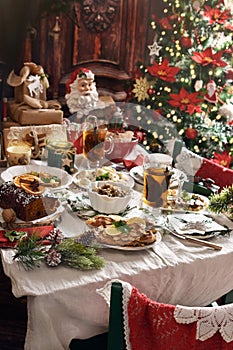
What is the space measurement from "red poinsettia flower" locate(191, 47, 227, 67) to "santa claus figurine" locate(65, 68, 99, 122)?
0.75 metres

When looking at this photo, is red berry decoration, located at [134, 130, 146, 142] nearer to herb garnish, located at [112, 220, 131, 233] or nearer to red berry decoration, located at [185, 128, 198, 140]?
red berry decoration, located at [185, 128, 198, 140]

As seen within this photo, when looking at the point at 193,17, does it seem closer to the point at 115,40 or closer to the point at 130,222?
the point at 115,40

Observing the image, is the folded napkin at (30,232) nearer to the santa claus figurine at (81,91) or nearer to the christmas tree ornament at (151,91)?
the santa claus figurine at (81,91)

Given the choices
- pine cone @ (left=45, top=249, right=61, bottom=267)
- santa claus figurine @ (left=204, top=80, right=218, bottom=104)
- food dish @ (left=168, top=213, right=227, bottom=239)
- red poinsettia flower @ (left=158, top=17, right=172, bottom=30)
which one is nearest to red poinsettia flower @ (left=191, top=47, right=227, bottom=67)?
santa claus figurine @ (left=204, top=80, right=218, bottom=104)

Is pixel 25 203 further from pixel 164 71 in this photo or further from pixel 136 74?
pixel 136 74

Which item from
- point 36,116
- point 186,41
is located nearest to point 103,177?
point 36,116

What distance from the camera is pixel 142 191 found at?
1940 millimetres

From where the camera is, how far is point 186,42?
127 inches

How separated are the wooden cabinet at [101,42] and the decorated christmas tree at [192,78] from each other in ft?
1.00

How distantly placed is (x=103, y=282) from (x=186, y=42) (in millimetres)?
2211

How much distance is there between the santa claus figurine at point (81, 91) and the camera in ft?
9.09

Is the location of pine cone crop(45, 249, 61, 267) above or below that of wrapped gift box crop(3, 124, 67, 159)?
below

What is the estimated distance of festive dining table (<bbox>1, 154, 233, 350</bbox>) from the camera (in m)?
1.31

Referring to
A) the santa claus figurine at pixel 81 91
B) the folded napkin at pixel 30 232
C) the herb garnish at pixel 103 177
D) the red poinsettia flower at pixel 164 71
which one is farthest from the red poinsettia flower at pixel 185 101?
the folded napkin at pixel 30 232
